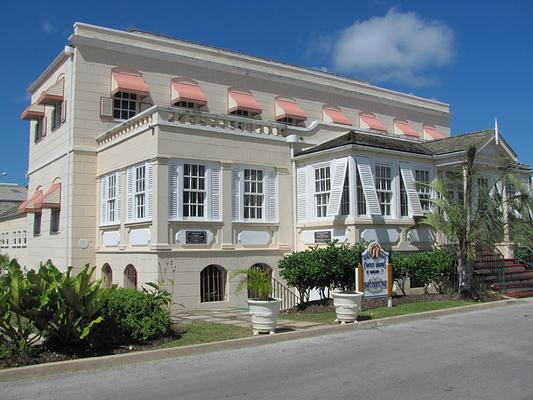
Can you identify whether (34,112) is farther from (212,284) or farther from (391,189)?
(391,189)

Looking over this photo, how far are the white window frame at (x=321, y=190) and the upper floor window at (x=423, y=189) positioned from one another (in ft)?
11.2

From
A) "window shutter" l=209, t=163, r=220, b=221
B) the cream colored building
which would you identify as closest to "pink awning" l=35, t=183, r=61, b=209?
the cream colored building

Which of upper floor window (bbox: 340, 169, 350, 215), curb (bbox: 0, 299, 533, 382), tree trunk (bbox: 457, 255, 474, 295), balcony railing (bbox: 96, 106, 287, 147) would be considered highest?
balcony railing (bbox: 96, 106, 287, 147)

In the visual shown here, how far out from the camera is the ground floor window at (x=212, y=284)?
18000 millimetres

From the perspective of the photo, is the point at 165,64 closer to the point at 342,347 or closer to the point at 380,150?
the point at 380,150

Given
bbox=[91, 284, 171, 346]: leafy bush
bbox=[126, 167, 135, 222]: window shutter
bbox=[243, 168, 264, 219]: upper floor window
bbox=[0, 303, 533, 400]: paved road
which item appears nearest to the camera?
bbox=[0, 303, 533, 400]: paved road

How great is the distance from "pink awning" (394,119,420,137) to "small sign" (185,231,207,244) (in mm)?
16242

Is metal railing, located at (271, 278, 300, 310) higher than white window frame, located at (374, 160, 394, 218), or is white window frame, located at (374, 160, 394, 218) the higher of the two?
white window frame, located at (374, 160, 394, 218)

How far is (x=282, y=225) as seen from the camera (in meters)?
19.9

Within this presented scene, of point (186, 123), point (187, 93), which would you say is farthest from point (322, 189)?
point (187, 93)

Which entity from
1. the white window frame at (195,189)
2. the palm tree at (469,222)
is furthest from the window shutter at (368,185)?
the white window frame at (195,189)

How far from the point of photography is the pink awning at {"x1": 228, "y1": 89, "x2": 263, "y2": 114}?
23922 mm

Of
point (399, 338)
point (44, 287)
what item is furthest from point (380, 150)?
point (44, 287)

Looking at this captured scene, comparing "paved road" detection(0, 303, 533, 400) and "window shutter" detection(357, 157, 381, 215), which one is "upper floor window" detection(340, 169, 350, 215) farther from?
"paved road" detection(0, 303, 533, 400)
